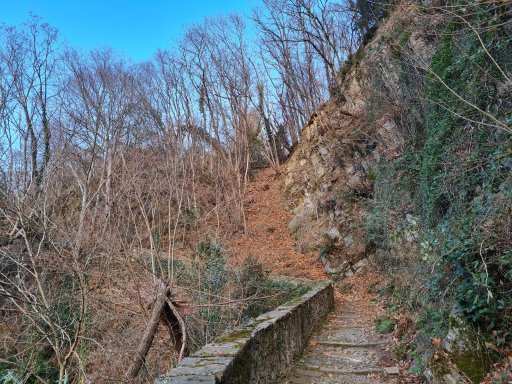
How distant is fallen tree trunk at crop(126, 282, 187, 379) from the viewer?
5.45 metres

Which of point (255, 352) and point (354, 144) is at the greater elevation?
point (354, 144)

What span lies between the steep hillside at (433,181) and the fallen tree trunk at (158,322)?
3.36 metres

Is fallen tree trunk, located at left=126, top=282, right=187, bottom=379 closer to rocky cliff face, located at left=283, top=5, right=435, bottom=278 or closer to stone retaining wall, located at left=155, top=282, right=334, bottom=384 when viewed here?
stone retaining wall, located at left=155, top=282, right=334, bottom=384

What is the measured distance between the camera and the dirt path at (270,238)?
1227 cm

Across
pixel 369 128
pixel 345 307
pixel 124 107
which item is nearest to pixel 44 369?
pixel 345 307

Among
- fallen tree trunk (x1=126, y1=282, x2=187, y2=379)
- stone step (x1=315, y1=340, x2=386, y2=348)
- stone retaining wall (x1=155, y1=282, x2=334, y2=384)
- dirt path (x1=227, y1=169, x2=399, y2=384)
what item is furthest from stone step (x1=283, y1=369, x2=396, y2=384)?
fallen tree trunk (x1=126, y1=282, x2=187, y2=379)

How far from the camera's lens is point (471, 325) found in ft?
10.8

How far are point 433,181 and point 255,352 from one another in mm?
4048

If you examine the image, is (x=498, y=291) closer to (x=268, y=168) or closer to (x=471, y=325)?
(x=471, y=325)

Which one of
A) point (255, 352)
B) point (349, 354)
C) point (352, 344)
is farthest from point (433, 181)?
point (255, 352)

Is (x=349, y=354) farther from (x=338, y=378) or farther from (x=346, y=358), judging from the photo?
(x=338, y=378)

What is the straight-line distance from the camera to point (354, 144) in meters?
12.2

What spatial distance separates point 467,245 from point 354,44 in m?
14.2

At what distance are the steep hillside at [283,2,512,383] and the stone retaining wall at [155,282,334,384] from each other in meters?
1.60
